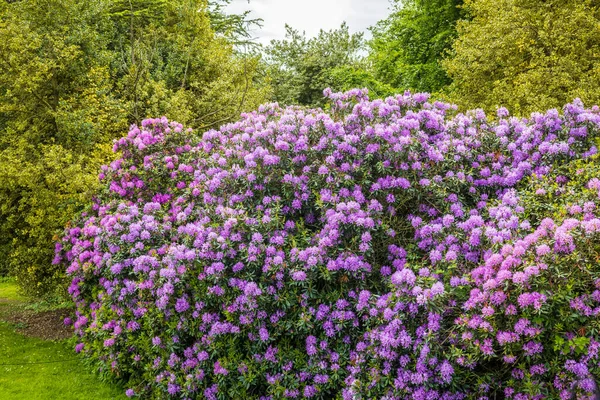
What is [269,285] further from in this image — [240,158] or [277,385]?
[240,158]

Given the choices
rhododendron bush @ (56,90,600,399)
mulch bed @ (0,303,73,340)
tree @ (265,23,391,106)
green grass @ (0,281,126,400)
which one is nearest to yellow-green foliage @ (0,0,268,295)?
mulch bed @ (0,303,73,340)

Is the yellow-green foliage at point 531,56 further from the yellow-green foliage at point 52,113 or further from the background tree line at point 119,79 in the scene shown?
the yellow-green foliage at point 52,113

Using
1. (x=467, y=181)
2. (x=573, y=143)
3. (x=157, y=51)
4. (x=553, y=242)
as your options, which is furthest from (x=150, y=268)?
(x=157, y=51)

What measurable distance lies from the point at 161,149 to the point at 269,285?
4.50 metres

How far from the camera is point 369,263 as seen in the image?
530 cm

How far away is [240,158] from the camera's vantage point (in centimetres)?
642

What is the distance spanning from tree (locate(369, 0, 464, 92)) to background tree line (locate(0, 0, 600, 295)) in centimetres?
227

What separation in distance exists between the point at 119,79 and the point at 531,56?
11.0m

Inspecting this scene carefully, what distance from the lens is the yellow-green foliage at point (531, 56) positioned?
1170 cm

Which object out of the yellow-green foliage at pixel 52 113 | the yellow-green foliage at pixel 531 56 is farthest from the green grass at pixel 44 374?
the yellow-green foliage at pixel 531 56

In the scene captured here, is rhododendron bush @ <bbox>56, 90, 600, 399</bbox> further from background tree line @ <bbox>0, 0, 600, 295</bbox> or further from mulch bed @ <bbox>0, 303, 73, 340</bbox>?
mulch bed @ <bbox>0, 303, 73, 340</bbox>

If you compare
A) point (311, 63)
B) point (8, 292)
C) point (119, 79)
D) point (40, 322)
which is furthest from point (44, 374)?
point (311, 63)

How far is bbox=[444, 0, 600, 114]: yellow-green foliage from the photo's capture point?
38.4ft

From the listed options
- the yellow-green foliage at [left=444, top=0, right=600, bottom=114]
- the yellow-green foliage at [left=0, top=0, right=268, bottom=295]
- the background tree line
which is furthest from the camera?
the yellow-green foliage at [left=444, top=0, right=600, bottom=114]
